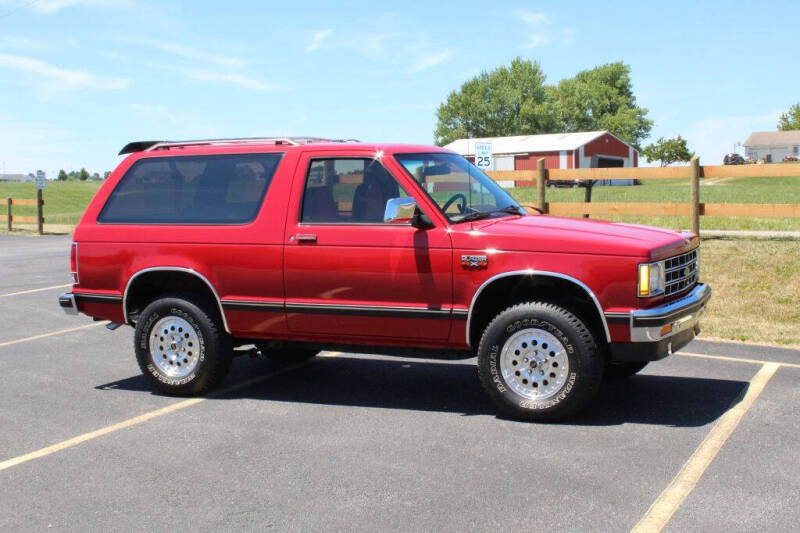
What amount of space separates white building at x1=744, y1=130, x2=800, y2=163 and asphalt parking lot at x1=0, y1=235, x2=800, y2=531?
127m

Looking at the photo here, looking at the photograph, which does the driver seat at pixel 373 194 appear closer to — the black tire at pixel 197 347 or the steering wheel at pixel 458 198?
the steering wheel at pixel 458 198

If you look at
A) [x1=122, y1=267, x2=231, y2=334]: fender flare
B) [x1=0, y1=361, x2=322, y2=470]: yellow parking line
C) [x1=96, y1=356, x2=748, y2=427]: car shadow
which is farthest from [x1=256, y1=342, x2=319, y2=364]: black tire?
[x1=122, y1=267, x2=231, y2=334]: fender flare

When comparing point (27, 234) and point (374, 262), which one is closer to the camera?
point (374, 262)

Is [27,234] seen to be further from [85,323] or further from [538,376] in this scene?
[538,376]

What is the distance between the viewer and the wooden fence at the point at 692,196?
1285cm

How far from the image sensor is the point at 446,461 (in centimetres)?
520

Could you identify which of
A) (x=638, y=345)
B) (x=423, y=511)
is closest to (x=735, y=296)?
(x=638, y=345)

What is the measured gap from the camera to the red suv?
5840mm

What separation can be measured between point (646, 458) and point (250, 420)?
2.79 m

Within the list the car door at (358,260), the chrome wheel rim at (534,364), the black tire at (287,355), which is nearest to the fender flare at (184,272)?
the car door at (358,260)

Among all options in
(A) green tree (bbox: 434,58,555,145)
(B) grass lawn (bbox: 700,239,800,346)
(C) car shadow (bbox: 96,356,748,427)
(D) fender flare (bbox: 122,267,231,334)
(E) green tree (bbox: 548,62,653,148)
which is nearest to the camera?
(C) car shadow (bbox: 96,356,748,427)

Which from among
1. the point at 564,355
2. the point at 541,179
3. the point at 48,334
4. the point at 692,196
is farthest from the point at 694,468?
the point at 541,179

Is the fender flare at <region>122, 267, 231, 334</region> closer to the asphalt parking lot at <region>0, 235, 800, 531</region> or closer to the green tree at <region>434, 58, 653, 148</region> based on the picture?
the asphalt parking lot at <region>0, 235, 800, 531</region>

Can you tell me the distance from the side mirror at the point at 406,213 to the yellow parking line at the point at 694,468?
2359 millimetres
